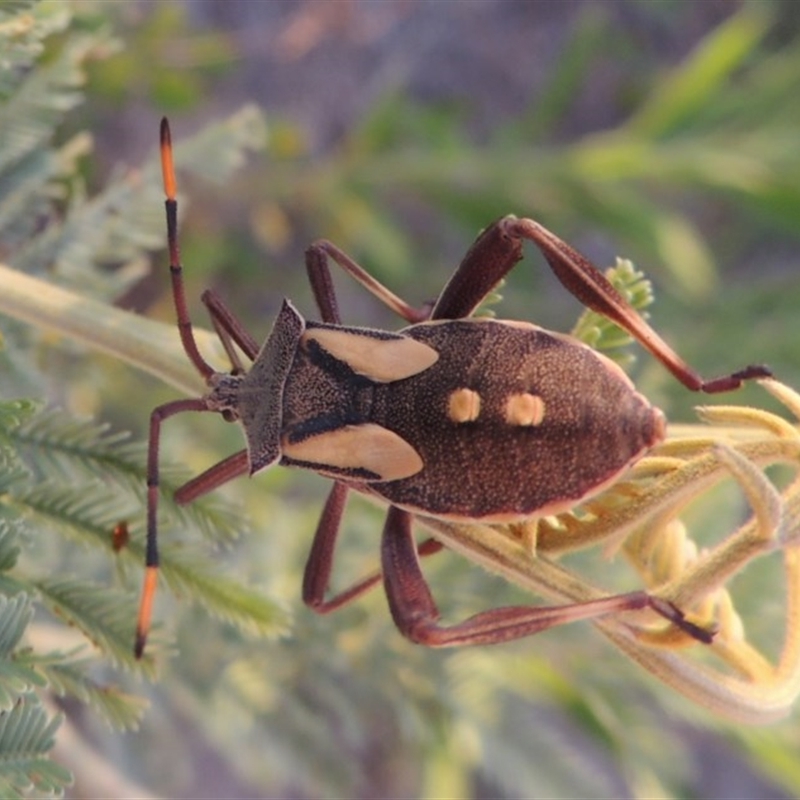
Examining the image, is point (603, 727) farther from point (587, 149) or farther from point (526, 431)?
point (587, 149)

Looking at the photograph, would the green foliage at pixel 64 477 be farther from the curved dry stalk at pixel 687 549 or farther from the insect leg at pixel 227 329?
the curved dry stalk at pixel 687 549

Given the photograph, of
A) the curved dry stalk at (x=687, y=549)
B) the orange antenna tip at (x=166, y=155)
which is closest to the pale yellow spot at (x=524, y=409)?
the curved dry stalk at (x=687, y=549)

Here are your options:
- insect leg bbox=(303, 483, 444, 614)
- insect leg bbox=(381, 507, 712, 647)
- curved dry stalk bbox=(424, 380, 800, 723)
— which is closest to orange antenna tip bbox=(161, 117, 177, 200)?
insect leg bbox=(303, 483, 444, 614)

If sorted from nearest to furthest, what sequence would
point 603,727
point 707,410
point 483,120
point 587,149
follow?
point 707,410 < point 603,727 < point 587,149 < point 483,120

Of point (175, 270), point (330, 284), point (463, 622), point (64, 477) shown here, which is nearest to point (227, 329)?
point (175, 270)

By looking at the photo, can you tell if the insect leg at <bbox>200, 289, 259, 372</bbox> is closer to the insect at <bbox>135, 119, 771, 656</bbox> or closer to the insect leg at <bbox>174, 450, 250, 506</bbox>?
the insect at <bbox>135, 119, 771, 656</bbox>

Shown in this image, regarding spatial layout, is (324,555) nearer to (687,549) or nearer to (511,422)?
(511,422)

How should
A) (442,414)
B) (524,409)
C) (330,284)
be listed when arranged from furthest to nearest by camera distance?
(330,284) < (442,414) < (524,409)

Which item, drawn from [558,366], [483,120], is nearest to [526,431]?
[558,366]
